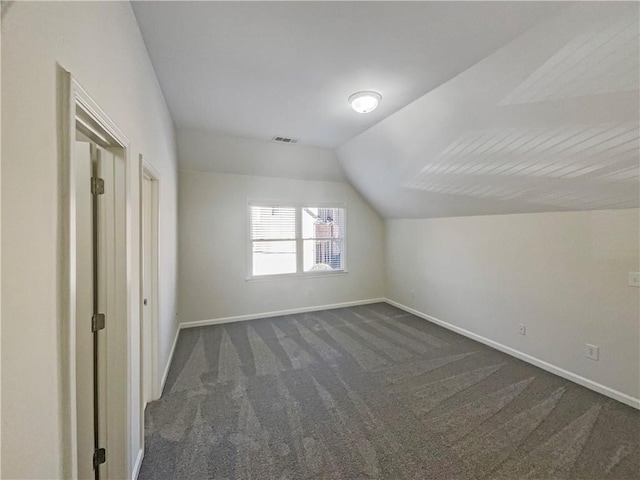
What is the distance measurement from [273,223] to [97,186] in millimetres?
3332

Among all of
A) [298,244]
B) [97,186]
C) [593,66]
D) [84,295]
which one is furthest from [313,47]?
[298,244]

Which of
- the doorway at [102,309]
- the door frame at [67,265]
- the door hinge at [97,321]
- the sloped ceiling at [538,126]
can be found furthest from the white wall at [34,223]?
the sloped ceiling at [538,126]

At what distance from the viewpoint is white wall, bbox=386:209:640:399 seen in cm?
238

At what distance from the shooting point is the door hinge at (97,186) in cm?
140

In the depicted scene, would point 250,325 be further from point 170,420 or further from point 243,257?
point 170,420

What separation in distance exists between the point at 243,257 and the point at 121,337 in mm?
3037

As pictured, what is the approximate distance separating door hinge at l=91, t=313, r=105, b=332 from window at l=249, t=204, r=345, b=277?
3113 mm

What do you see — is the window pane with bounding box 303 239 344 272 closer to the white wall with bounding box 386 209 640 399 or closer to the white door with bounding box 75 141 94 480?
the white wall with bounding box 386 209 640 399

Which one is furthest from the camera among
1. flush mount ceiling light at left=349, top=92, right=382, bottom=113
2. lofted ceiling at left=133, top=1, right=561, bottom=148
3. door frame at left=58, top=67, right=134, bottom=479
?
flush mount ceiling light at left=349, top=92, right=382, bottom=113

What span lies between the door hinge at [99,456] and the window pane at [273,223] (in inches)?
131

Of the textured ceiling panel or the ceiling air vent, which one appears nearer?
the textured ceiling panel

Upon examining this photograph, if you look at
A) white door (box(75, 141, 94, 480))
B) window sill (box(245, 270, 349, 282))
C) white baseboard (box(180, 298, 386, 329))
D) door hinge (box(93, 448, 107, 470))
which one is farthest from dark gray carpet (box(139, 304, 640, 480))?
window sill (box(245, 270, 349, 282))

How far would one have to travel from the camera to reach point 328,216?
5195 mm

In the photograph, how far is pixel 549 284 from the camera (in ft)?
9.51
